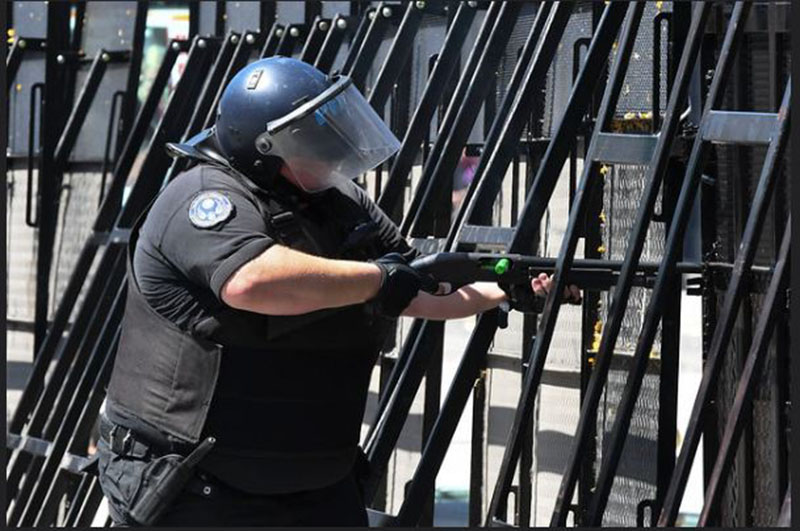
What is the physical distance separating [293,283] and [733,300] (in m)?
1.14

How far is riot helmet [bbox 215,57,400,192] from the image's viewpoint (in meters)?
4.23

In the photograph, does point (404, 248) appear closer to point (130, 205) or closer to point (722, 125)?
point (722, 125)

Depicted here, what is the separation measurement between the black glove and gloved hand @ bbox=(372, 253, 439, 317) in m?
0.60

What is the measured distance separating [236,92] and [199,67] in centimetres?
367

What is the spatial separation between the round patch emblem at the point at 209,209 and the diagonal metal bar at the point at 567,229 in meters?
1.06

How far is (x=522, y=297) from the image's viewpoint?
4.71 meters

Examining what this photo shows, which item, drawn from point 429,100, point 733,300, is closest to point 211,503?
point 733,300

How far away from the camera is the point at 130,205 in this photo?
7625 mm

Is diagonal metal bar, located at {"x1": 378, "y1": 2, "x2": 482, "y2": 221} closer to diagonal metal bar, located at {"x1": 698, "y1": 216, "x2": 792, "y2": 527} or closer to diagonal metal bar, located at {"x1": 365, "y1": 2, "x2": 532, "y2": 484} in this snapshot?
diagonal metal bar, located at {"x1": 365, "y1": 2, "x2": 532, "y2": 484}

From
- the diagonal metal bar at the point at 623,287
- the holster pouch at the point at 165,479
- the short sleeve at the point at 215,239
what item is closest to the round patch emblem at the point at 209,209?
the short sleeve at the point at 215,239

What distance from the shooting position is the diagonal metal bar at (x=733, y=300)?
4.12m

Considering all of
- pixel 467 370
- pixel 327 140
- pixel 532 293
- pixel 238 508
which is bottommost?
pixel 238 508

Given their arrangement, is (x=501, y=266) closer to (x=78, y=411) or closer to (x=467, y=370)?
(x=467, y=370)

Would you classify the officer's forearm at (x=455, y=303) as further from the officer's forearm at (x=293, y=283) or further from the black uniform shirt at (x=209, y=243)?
the officer's forearm at (x=293, y=283)
